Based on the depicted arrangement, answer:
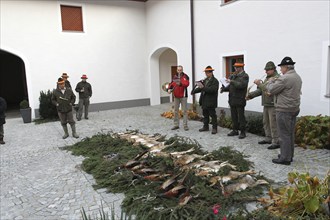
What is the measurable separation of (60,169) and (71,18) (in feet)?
28.8

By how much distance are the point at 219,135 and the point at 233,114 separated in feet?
2.33

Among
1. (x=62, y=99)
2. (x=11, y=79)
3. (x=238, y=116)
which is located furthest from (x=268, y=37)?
(x=11, y=79)

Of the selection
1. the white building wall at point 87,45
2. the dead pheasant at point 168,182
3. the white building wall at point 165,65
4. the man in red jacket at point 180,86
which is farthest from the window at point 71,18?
the dead pheasant at point 168,182

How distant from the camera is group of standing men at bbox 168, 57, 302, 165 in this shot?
4547 millimetres

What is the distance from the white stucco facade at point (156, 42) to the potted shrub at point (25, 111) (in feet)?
2.48

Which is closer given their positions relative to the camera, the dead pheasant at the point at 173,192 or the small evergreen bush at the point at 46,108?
the dead pheasant at the point at 173,192

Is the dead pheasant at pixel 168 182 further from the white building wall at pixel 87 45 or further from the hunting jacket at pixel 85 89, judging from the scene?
the white building wall at pixel 87 45

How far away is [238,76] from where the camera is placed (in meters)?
6.46

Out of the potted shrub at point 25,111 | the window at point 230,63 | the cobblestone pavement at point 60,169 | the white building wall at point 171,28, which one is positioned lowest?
the cobblestone pavement at point 60,169

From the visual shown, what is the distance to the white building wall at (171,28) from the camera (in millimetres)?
10945

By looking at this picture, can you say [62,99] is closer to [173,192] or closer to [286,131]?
[173,192]

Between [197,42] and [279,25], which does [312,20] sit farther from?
[197,42]

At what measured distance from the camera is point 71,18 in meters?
11.9

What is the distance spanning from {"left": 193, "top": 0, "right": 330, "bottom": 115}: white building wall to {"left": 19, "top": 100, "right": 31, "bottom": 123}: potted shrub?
275 inches
